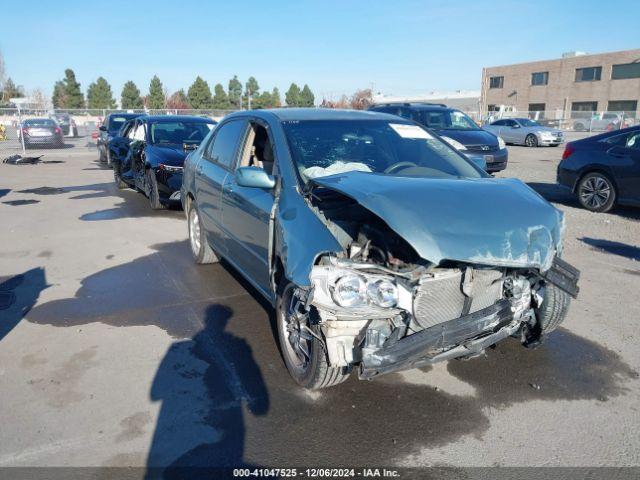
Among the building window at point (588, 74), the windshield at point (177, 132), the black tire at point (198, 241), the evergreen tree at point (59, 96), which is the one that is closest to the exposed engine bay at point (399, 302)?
the black tire at point (198, 241)

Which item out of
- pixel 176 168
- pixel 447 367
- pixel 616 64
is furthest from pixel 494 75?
pixel 447 367

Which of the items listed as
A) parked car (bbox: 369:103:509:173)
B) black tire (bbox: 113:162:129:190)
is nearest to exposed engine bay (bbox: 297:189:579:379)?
parked car (bbox: 369:103:509:173)

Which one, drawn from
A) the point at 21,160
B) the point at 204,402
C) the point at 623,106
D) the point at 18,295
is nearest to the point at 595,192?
the point at 204,402

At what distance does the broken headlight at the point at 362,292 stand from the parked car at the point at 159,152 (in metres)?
6.61

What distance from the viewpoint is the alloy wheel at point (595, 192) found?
8992mm

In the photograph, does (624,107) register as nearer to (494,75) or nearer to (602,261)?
(494,75)

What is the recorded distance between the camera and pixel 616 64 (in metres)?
50.3

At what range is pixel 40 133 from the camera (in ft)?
81.0

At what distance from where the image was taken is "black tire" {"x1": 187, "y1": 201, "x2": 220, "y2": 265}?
241 inches

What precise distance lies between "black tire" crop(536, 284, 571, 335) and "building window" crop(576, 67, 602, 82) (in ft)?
190

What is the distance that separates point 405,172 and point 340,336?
159cm

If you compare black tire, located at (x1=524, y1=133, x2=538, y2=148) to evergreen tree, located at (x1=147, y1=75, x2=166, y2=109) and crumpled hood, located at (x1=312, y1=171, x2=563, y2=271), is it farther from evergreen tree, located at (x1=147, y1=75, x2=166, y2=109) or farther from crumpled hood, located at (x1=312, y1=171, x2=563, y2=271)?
evergreen tree, located at (x1=147, y1=75, x2=166, y2=109)

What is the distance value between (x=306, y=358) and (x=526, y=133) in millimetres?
26476

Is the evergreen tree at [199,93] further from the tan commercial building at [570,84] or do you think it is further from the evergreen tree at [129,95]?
the tan commercial building at [570,84]
